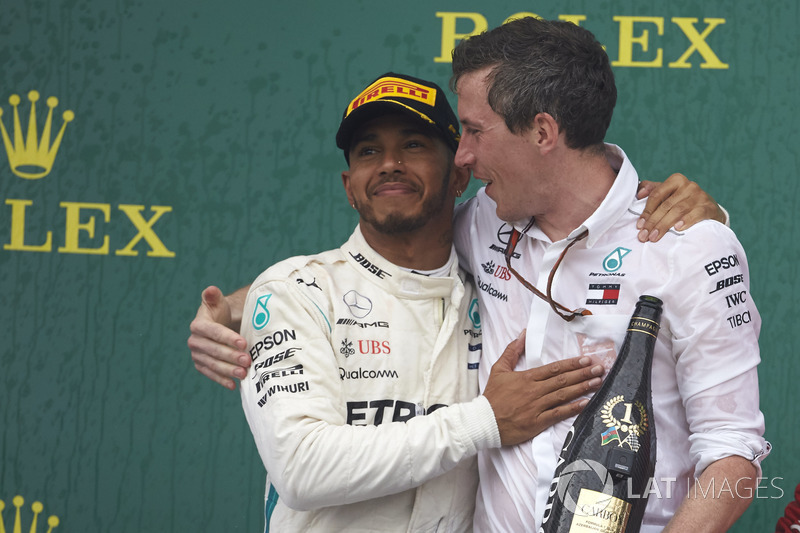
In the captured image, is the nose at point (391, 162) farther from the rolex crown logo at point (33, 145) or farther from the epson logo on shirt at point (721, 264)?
the rolex crown logo at point (33, 145)

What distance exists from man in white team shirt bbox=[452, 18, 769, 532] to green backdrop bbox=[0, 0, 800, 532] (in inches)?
39.3

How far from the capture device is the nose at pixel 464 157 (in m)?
1.65

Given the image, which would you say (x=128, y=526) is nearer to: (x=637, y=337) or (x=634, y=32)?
(x=637, y=337)

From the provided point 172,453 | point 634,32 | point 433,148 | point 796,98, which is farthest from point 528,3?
point 172,453

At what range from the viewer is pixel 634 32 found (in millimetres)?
2547

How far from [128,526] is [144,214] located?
861 millimetres

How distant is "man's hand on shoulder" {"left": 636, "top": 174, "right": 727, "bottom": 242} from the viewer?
150cm

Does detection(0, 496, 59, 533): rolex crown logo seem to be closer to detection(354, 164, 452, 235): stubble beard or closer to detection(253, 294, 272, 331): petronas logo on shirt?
detection(253, 294, 272, 331): petronas logo on shirt

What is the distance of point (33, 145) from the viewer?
104 inches

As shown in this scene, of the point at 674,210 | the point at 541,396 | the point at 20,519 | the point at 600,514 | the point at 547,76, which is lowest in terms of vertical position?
the point at 20,519

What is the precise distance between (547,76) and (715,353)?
0.52 metres

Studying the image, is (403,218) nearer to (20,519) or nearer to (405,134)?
(405,134)

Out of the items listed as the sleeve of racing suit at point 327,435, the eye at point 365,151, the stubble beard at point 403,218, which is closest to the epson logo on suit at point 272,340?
the sleeve of racing suit at point 327,435

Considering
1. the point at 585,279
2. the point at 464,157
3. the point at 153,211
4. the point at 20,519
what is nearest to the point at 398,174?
the point at 464,157
